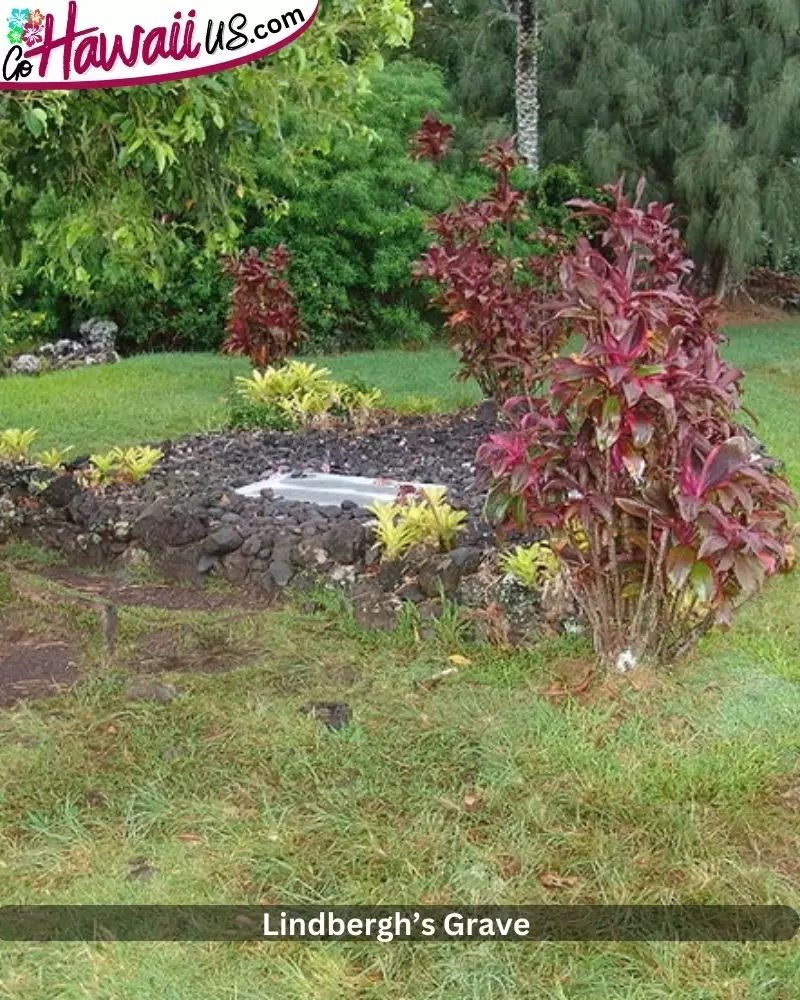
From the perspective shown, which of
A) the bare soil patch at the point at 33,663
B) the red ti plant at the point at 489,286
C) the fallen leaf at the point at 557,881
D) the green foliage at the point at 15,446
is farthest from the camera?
the red ti plant at the point at 489,286

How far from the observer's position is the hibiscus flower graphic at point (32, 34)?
3.59 metres

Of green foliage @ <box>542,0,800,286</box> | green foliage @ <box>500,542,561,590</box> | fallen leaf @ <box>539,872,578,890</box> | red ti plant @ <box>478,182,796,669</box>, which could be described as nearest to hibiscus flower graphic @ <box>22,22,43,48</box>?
red ti plant @ <box>478,182,796,669</box>

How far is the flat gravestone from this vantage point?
545 cm

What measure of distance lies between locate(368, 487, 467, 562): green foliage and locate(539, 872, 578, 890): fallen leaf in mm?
1909

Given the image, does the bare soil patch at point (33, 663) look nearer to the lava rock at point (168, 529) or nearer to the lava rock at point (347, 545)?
the lava rock at point (168, 529)

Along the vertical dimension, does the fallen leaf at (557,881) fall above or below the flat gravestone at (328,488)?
above

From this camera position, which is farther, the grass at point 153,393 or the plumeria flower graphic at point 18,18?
the grass at point 153,393

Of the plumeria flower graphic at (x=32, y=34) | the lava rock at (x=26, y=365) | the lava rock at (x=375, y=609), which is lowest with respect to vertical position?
the lava rock at (x=26, y=365)

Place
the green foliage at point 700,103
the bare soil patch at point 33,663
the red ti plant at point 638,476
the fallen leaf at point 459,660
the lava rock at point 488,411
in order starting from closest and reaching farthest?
1. the red ti plant at point 638,476
2. the bare soil patch at point 33,663
3. the fallen leaf at point 459,660
4. the lava rock at point 488,411
5. the green foliage at point 700,103

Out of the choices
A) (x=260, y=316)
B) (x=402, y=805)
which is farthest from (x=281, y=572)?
(x=260, y=316)

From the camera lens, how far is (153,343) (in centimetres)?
1409

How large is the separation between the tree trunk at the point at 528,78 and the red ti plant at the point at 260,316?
6.60 meters

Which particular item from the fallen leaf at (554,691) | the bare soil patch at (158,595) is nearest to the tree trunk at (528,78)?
the bare soil patch at (158,595)

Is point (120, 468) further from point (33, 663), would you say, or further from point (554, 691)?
point (554, 691)
